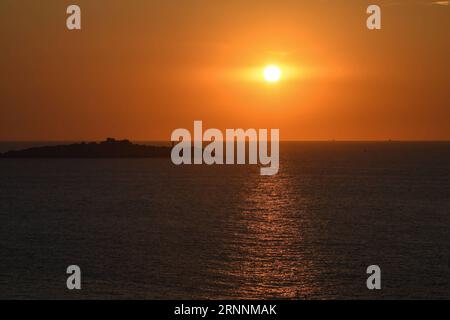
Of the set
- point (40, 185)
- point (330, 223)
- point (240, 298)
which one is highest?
point (40, 185)

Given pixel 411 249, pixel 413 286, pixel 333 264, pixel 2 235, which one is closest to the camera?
pixel 413 286

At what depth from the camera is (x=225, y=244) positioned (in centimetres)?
6366

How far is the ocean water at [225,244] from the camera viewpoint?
46.4 metres

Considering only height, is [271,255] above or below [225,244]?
below

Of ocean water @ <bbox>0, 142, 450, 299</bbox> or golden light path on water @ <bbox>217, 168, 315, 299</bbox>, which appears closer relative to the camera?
golden light path on water @ <bbox>217, 168, 315, 299</bbox>

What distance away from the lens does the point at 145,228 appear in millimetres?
75875

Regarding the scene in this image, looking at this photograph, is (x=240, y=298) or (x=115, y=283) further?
(x=115, y=283)

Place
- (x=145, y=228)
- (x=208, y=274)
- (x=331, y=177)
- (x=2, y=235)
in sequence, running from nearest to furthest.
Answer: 1. (x=208, y=274)
2. (x=2, y=235)
3. (x=145, y=228)
4. (x=331, y=177)

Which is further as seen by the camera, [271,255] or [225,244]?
[225,244]

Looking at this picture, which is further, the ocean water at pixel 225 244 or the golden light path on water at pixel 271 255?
the ocean water at pixel 225 244

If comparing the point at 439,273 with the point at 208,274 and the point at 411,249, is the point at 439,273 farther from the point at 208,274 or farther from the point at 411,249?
the point at 208,274

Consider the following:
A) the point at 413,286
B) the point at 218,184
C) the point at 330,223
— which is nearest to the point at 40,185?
the point at 218,184

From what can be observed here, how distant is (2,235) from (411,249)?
4227cm

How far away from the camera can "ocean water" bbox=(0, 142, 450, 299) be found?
152ft
